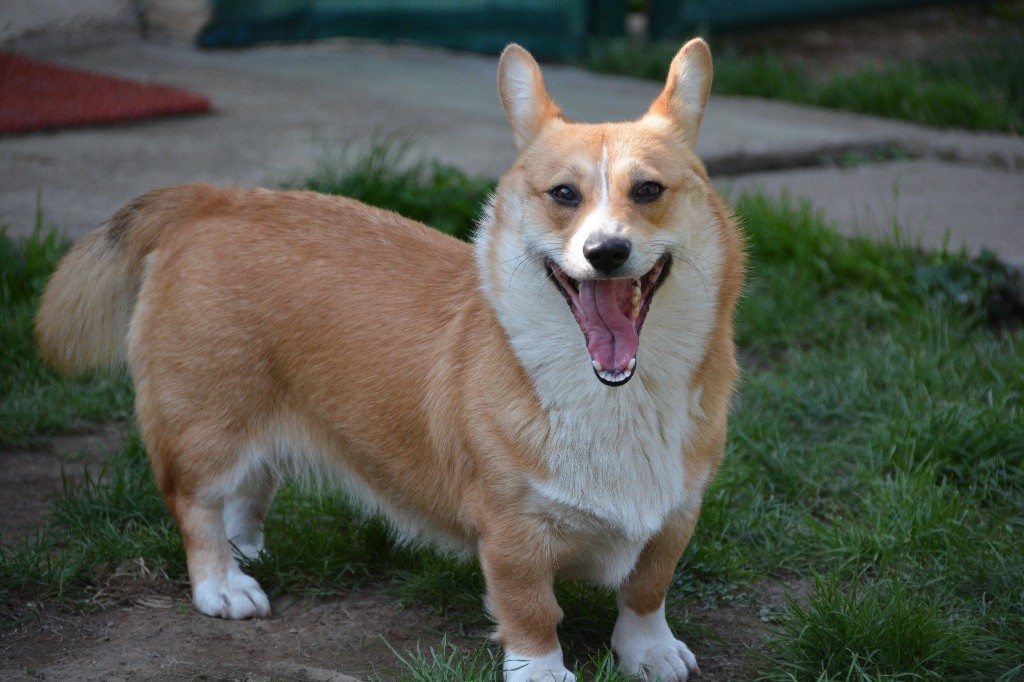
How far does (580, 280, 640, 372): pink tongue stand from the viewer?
101 inches

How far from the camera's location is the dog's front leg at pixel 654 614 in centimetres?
282

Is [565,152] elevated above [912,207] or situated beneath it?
elevated above

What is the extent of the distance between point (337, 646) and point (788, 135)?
4589 mm

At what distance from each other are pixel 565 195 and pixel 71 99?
448 centimetres

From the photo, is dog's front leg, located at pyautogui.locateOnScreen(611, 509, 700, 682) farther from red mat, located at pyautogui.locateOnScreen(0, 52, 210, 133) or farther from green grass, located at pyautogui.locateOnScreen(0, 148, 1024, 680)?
red mat, located at pyautogui.locateOnScreen(0, 52, 210, 133)

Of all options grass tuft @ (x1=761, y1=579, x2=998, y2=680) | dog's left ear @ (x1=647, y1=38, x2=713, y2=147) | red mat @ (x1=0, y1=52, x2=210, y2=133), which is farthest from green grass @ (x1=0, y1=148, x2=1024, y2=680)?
red mat @ (x1=0, y1=52, x2=210, y2=133)

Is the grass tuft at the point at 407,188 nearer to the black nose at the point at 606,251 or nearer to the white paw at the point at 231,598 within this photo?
the white paw at the point at 231,598

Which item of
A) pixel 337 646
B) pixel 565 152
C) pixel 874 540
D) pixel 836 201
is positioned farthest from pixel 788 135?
pixel 337 646

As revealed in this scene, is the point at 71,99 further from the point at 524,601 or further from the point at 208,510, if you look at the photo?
the point at 524,601

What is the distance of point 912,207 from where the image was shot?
5.52 m

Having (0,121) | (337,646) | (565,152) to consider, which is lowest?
(337,646)

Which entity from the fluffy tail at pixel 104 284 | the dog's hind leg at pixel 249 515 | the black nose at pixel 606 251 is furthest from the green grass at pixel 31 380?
the black nose at pixel 606 251

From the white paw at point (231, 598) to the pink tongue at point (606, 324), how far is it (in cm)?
119

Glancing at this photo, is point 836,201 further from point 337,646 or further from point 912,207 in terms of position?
point 337,646
